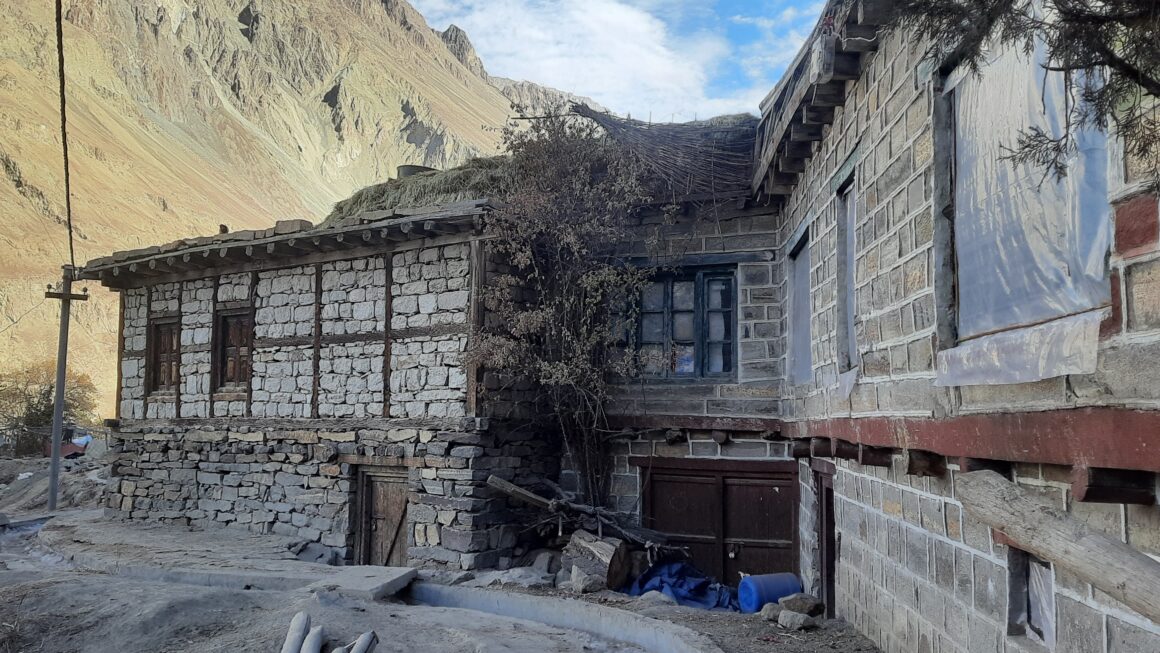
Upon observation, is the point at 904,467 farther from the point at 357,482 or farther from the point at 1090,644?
the point at 357,482

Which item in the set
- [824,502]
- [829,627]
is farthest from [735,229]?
[829,627]

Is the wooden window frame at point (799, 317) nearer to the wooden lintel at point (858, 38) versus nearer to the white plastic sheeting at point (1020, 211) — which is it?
the wooden lintel at point (858, 38)

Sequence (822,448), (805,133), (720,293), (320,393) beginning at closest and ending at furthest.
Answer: (822,448)
(805,133)
(720,293)
(320,393)

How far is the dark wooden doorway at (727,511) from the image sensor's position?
32.0 feet

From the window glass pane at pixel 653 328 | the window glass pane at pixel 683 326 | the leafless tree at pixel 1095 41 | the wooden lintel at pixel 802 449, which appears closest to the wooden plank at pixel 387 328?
the window glass pane at pixel 653 328

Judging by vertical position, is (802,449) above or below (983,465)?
below

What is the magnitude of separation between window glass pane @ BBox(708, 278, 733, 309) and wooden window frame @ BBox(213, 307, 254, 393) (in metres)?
6.49

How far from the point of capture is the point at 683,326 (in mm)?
10258

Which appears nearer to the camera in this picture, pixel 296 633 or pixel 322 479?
pixel 296 633

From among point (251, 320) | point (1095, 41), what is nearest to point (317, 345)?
point (251, 320)

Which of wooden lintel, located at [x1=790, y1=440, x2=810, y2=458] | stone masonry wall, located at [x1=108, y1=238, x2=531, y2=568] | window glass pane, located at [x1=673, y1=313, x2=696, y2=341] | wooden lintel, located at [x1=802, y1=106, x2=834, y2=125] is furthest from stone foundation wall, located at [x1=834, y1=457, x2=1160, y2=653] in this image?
stone masonry wall, located at [x1=108, y1=238, x2=531, y2=568]

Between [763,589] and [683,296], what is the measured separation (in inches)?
139

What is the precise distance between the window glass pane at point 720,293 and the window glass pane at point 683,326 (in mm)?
312

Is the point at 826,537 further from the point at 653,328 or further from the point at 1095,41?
the point at 1095,41
